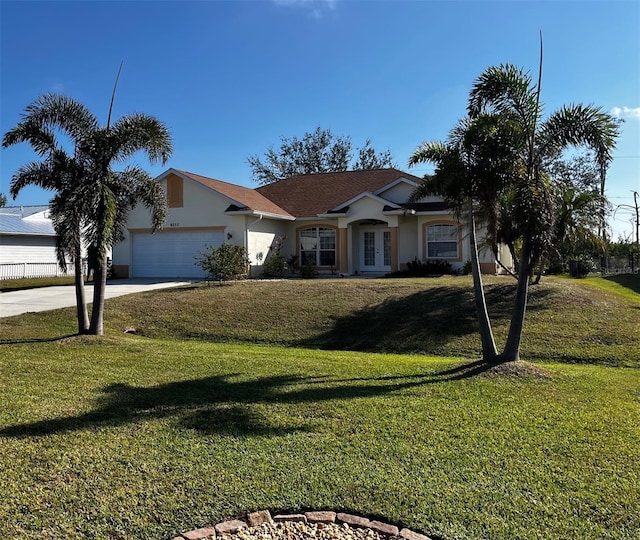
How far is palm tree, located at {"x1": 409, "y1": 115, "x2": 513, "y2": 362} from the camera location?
8500 millimetres

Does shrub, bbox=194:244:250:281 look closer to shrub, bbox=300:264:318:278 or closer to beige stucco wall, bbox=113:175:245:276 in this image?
beige stucco wall, bbox=113:175:245:276

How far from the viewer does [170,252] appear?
25.1 metres

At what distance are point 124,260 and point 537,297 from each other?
63.4 ft

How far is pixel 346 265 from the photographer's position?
→ 2453cm

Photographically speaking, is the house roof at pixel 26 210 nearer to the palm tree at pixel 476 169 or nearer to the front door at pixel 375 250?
the front door at pixel 375 250

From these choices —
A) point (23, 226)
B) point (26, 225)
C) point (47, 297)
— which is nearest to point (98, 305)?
point (47, 297)

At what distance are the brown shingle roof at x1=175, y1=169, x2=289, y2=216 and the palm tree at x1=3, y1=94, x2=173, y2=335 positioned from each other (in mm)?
11351

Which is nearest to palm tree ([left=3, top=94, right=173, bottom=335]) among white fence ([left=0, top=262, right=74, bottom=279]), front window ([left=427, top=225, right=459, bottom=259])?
front window ([left=427, top=225, right=459, bottom=259])

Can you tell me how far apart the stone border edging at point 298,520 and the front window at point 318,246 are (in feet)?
70.4

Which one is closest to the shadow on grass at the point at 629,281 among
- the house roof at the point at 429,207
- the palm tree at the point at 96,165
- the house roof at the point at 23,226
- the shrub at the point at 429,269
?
the shrub at the point at 429,269

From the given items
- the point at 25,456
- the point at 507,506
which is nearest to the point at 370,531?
the point at 507,506

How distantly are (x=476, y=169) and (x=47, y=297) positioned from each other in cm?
1519

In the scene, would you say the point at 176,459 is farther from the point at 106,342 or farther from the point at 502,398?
the point at 106,342

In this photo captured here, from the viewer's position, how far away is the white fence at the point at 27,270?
93.8ft
